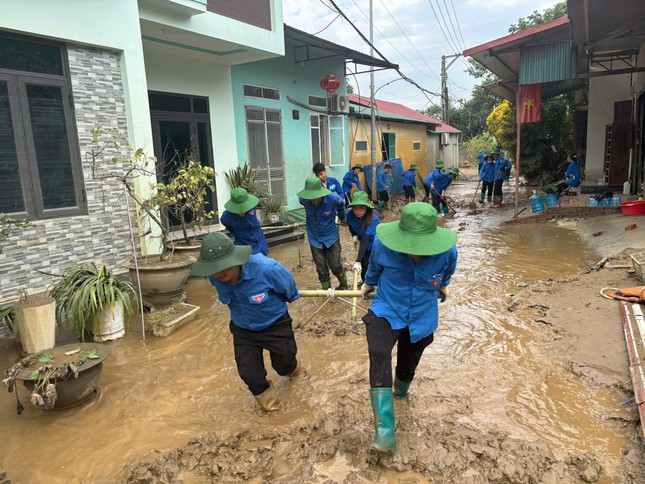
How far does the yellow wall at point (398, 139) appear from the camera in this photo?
15438 mm

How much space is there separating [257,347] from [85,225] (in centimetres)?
358

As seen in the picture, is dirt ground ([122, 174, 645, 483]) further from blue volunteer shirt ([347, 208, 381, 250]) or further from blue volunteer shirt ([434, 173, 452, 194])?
blue volunteer shirt ([434, 173, 452, 194])

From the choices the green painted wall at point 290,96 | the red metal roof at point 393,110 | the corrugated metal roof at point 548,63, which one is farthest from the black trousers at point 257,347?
the red metal roof at point 393,110

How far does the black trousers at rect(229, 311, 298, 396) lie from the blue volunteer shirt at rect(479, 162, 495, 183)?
43.0 ft

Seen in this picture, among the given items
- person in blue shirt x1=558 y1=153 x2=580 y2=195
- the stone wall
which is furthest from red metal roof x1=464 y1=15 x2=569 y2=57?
the stone wall

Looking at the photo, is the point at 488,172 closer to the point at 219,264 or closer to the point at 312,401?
the point at 312,401

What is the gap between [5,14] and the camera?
4852mm

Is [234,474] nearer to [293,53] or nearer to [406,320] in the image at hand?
[406,320]

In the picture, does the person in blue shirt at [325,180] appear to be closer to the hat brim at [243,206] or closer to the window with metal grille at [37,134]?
the hat brim at [243,206]

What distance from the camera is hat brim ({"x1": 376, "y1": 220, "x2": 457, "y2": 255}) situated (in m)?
2.69

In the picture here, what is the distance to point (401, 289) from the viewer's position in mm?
2906

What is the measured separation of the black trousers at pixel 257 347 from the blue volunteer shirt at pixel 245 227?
235 cm

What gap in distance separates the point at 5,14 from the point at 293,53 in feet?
24.3

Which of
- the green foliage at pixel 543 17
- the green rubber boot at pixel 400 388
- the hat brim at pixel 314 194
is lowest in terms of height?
the green rubber boot at pixel 400 388
